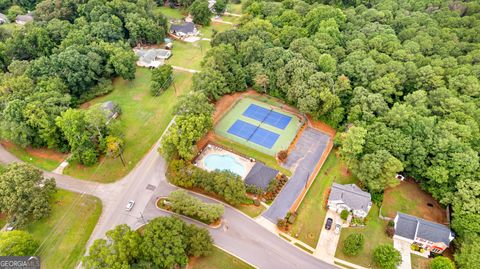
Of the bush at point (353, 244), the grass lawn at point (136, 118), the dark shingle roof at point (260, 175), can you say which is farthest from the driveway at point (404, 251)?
the grass lawn at point (136, 118)

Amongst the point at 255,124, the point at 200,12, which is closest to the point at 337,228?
the point at 255,124

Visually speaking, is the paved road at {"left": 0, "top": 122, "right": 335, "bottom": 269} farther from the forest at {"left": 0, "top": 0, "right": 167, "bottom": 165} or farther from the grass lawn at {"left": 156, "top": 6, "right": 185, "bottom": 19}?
the grass lawn at {"left": 156, "top": 6, "right": 185, "bottom": 19}

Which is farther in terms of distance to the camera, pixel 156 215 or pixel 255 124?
pixel 255 124

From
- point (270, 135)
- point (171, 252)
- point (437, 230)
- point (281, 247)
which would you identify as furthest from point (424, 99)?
point (171, 252)

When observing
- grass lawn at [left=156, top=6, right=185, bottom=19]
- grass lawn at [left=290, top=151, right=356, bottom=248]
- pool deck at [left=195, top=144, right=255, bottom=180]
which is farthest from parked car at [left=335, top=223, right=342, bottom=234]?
grass lawn at [left=156, top=6, right=185, bottom=19]

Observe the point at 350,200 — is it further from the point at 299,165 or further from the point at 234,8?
the point at 234,8
